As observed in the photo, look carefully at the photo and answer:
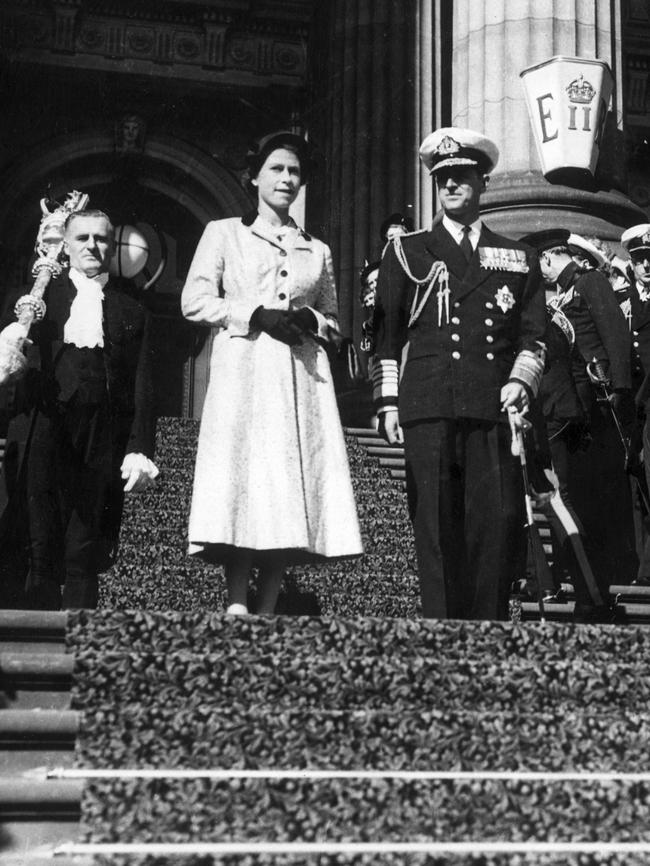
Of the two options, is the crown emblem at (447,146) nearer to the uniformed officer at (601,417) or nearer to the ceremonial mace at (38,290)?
the ceremonial mace at (38,290)

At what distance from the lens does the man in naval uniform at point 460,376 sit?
18.5 ft

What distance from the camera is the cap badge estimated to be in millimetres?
5949

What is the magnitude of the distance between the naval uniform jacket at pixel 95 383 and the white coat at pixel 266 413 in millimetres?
361

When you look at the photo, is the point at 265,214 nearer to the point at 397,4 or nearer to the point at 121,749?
the point at 121,749

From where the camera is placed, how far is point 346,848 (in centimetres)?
404

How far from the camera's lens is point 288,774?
4.21 meters

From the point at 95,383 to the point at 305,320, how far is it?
878mm

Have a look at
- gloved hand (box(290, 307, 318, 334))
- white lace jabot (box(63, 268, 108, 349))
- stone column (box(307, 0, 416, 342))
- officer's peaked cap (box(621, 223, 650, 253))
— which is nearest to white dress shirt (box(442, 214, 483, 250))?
gloved hand (box(290, 307, 318, 334))

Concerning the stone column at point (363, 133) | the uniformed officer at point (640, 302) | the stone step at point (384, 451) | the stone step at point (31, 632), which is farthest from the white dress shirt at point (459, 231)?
the stone column at point (363, 133)

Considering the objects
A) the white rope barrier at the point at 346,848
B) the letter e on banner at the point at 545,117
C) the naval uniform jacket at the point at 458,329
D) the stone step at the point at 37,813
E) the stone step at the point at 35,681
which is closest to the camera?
the white rope barrier at the point at 346,848

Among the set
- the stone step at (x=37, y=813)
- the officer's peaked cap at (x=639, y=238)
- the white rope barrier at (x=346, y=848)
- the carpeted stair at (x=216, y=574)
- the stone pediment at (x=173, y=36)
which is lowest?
the white rope barrier at (x=346, y=848)

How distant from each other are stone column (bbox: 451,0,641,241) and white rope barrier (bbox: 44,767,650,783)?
22.1ft

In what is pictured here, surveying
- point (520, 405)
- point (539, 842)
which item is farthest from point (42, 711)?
point (520, 405)

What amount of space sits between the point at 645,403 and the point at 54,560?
323cm
